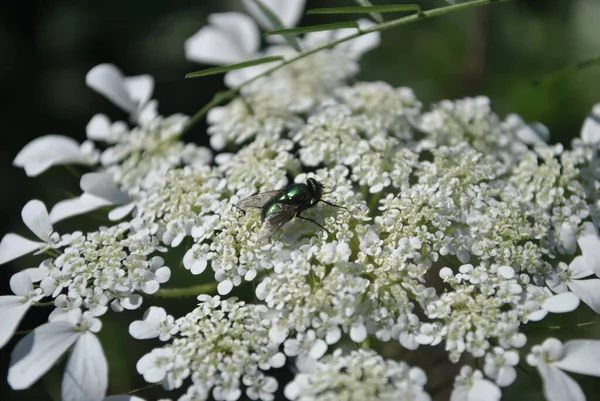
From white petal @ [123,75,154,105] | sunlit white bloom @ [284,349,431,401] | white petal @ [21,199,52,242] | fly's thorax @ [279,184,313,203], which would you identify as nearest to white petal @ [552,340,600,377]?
sunlit white bloom @ [284,349,431,401]

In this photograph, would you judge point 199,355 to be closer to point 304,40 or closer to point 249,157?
point 249,157

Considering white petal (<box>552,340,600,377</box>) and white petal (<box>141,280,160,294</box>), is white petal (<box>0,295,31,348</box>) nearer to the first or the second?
white petal (<box>141,280,160,294</box>)

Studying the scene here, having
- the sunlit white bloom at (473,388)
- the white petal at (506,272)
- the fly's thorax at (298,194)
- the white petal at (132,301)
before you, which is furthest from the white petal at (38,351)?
the white petal at (506,272)

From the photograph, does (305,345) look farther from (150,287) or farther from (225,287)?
(150,287)

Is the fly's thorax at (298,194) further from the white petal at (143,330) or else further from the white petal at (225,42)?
the white petal at (225,42)

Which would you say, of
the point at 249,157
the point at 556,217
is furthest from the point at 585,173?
the point at 249,157

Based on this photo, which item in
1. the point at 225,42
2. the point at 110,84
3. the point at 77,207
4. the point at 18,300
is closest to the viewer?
the point at 18,300

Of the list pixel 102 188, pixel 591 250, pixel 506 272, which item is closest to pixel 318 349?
pixel 506 272
